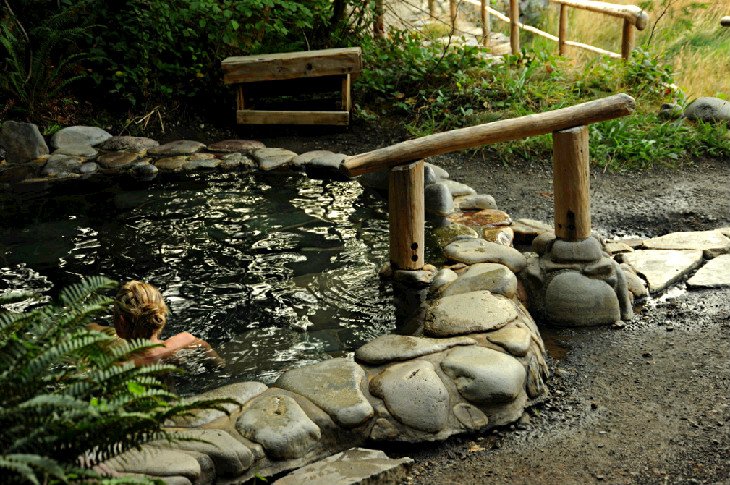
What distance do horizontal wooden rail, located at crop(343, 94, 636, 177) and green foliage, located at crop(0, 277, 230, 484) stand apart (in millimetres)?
2316

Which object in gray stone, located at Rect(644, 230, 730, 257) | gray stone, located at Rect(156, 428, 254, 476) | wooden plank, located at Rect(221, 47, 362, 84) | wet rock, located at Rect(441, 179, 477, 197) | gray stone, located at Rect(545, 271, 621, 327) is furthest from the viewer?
wooden plank, located at Rect(221, 47, 362, 84)

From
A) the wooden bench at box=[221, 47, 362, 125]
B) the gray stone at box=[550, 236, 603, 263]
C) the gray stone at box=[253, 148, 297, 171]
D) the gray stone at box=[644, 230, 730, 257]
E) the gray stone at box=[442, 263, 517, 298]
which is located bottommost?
the gray stone at box=[644, 230, 730, 257]

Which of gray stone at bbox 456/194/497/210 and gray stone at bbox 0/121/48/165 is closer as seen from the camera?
gray stone at bbox 456/194/497/210

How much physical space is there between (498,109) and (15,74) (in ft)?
16.4

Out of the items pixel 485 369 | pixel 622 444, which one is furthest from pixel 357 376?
pixel 622 444

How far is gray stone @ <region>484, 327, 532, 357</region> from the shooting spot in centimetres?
430

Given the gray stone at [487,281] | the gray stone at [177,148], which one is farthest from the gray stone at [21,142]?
the gray stone at [487,281]

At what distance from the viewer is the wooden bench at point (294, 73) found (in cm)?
934

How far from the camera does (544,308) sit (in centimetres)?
531

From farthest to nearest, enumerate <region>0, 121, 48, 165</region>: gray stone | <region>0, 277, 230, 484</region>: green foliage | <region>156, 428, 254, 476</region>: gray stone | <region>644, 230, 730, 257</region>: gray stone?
1. <region>0, 121, 48, 165</region>: gray stone
2. <region>644, 230, 730, 257</region>: gray stone
3. <region>156, 428, 254, 476</region>: gray stone
4. <region>0, 277, 230, 484</region>: green foliage

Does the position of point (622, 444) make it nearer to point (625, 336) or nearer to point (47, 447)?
point (625, 336)

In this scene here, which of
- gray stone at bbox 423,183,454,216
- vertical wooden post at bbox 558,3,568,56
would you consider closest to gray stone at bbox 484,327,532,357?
gray stone at bbox 423,183,454,216

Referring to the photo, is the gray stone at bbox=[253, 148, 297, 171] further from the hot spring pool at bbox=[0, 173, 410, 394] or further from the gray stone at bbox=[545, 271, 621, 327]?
the gray stone at bbox=[545, 271, 621, 327]

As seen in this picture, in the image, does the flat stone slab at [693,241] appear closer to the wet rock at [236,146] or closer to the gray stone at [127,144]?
the wet rock at [236,146]
